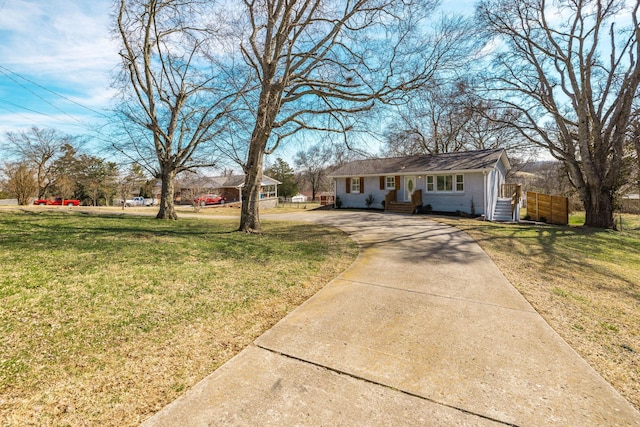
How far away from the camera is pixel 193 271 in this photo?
4871 millimetres

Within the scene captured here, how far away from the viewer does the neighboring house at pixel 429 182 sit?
16.7m

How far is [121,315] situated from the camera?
10.5 feet

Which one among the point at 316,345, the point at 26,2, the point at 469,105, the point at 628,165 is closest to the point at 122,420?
the point at 316,345

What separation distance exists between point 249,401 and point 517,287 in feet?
15.5

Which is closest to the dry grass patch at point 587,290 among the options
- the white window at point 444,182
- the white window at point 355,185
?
the white window at point 444,182

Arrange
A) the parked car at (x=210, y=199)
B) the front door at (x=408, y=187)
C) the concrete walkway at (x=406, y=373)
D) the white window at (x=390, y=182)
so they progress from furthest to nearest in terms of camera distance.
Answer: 1. the parked car at (x=210, y=199)
2. the white window at (x=390, y=182)
3. the front door at (x=408, y=187)
4. the concrete walkway at (x=406, y=373)

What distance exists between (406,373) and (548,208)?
1843 cm

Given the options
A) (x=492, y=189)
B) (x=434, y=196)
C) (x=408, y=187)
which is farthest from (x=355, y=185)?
(x=492, y=189)

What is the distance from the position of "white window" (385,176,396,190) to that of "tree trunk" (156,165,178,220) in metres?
13.8

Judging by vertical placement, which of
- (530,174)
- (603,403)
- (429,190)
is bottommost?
(603,403)

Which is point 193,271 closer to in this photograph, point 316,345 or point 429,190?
point 316,345

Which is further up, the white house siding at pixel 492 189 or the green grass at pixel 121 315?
the white house siding at pixel 492 189

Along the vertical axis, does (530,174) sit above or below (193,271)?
above

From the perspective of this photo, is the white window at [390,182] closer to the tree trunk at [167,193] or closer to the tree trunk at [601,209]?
the tree trunk at [601,209]
